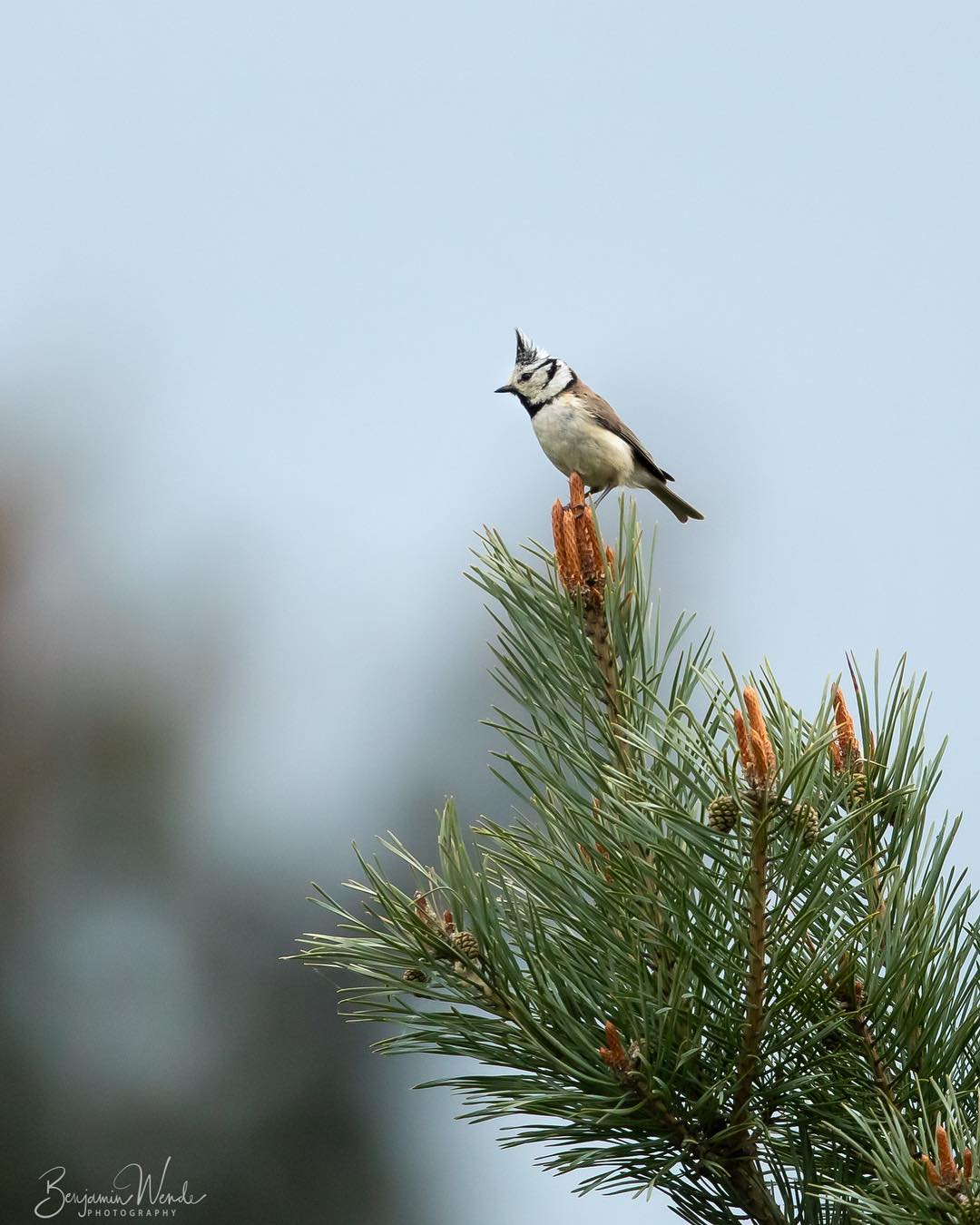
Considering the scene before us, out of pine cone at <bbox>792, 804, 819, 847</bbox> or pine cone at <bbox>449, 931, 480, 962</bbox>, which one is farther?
pine cone at <bbox>449, 931, 480, 962</bbox>

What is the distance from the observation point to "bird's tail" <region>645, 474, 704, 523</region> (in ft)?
14.0

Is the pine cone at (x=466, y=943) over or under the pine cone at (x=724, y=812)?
under

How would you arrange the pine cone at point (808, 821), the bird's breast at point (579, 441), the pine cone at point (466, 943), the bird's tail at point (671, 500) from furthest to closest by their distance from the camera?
the bird's tail at point (671, 500), the bird's breast at point (579, 441), the pine cone at point (466, 943), the pine cone at point (808, 821)

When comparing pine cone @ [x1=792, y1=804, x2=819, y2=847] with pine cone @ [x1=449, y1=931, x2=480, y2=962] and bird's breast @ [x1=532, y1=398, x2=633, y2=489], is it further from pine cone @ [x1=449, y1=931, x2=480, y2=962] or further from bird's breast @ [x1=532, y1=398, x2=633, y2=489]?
bird's breast @ [x1=532, y1=398, x2=633, y2=489]

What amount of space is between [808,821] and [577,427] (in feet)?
8.29

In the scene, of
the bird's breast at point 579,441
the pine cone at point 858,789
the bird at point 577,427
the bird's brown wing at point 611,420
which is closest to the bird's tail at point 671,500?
the bird at point 577,427

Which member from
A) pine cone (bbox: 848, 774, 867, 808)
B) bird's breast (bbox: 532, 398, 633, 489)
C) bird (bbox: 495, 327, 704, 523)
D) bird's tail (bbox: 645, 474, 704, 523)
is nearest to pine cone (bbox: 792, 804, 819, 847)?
pine cone (bbox: 848, 774, 867, 808)

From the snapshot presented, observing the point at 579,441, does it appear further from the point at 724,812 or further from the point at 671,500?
the point at 724,812

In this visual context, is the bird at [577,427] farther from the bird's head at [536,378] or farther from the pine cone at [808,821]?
the pine cone at [808,821]

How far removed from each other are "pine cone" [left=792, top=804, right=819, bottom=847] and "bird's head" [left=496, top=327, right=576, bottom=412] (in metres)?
2.76

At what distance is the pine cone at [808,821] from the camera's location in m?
1.21

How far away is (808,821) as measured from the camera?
1.22m

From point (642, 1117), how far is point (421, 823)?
2746mm

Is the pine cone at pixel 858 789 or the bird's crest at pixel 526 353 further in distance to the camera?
the bird's crest at pixel 526 353
